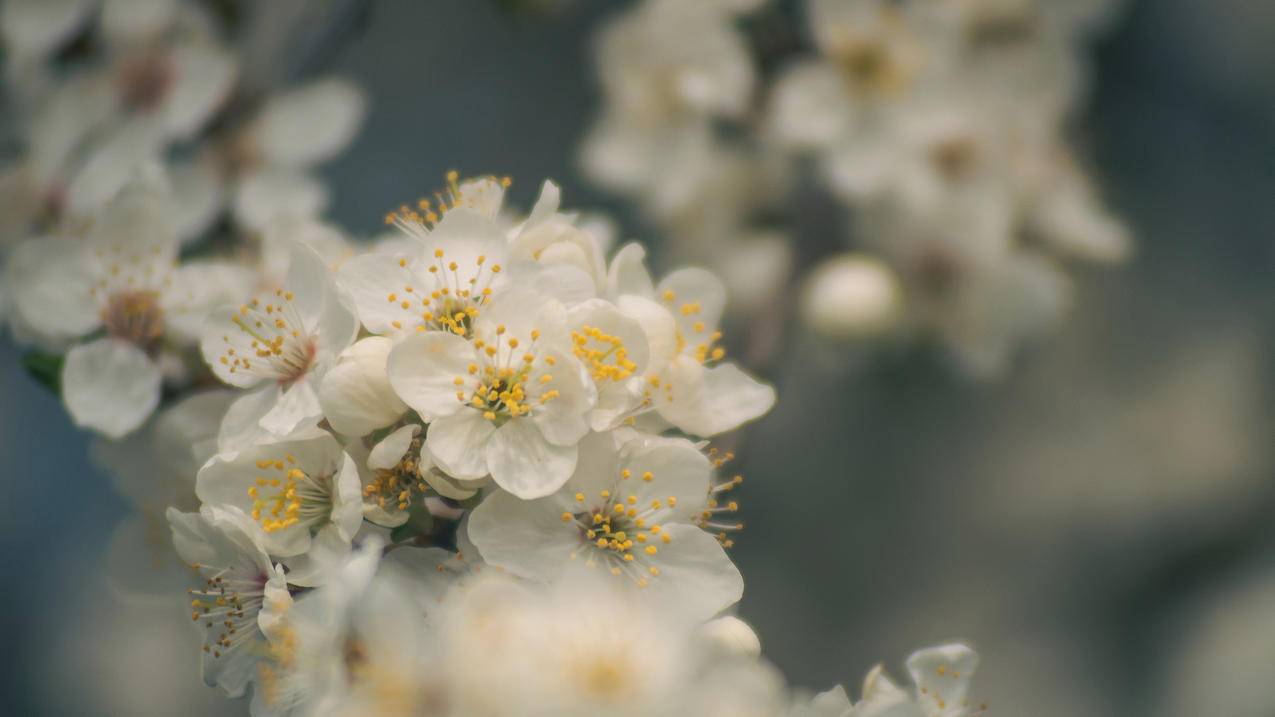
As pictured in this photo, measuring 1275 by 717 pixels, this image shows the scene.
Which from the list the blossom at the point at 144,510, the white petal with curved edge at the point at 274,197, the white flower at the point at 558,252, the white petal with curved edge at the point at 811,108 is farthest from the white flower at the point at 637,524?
the white petal with curved edge at the point at 811,108

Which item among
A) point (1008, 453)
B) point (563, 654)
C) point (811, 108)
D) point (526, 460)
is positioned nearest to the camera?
point (563, 654)

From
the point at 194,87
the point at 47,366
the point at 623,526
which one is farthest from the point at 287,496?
the point at 194,87

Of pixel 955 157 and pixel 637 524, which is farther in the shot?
pixel 955 157

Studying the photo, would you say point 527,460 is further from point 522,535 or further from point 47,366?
point 47,366

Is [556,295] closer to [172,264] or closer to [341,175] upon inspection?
[172,264]

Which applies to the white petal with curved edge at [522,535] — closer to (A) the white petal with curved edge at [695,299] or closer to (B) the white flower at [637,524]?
(B) the white flower at [637,524]

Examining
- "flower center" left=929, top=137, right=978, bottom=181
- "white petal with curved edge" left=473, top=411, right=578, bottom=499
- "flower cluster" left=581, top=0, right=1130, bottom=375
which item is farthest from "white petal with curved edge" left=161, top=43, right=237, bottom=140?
"flower center" left=929, top=137, right=978, bottom=181

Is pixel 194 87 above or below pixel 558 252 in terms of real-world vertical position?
above
